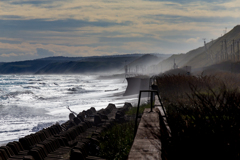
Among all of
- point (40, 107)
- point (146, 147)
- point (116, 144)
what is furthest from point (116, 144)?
point (40, 107)

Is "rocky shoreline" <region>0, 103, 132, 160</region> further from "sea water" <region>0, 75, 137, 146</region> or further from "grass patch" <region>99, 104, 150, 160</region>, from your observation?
"sea water" <region>0, 75, 137, 146</region>

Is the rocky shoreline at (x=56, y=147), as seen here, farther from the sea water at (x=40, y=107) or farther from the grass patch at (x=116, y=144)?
the sea water at (x=40, y=107)

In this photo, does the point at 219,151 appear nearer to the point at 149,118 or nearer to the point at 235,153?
the point at 235,153

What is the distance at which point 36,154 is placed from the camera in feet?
27.3

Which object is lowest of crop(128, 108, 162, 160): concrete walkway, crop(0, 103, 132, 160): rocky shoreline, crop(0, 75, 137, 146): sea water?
crop(0, 75, 137, 146): sea water

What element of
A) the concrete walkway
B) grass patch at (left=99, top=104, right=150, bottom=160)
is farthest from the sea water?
the concrete walkway

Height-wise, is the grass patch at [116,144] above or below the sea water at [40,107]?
above

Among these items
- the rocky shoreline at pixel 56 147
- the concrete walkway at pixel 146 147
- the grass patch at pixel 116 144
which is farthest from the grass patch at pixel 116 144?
the concrete walkway at pixel 146 147

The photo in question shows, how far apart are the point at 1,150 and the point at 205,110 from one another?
6566mm

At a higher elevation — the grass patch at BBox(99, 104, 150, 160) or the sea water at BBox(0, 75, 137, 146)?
the grass patch at BBox(99, 104, 150, 160)

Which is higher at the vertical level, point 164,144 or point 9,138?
point 164,144

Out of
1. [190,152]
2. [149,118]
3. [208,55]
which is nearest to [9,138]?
[149,118]

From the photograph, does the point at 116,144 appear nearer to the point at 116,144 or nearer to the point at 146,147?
the point at 116,144

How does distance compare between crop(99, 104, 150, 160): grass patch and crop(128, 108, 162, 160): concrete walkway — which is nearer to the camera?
crop(128, 108, 162, 160): concrete walkway
